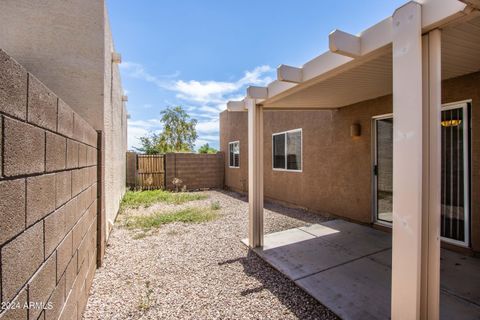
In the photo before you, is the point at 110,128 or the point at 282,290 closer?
the point at 282,290

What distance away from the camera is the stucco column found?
5.78 ft

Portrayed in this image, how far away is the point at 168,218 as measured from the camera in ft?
20.3

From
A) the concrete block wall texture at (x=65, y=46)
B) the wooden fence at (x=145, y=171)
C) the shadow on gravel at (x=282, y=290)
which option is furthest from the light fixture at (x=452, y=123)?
the wooden fence at (x=145, y=171)

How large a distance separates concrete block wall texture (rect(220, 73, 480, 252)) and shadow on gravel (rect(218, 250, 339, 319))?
284 cm

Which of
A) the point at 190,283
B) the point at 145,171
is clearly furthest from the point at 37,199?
the point at 145,171

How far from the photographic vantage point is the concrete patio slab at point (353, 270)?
2.46 m

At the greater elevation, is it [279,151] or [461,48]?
[461,48]

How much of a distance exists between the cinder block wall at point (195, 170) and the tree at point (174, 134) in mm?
8031

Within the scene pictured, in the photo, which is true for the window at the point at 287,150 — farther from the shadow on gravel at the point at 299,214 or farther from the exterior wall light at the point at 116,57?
the exterior wall light at the point at 116,57

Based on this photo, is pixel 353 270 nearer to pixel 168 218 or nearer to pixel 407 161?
pixel 407 161

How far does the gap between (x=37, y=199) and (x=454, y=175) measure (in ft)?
16.8

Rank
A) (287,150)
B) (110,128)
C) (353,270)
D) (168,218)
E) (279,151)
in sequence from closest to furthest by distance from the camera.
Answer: (353,270) → (110,128) → (168,218) → (287,150) → (279,151)

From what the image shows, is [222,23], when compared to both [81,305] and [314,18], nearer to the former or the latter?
[314,18]

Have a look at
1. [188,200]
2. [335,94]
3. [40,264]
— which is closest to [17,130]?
[40,264]
